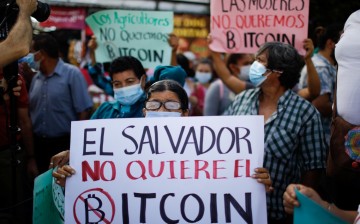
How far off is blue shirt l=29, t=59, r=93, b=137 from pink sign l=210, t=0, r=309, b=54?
5.44ft

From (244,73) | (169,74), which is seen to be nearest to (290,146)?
(169,74)

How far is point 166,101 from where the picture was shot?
3451mm

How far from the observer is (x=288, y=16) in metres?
5.20

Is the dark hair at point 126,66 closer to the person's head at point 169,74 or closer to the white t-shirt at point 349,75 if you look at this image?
the person's head at point 169,74

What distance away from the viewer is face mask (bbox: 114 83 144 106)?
427 centimetres

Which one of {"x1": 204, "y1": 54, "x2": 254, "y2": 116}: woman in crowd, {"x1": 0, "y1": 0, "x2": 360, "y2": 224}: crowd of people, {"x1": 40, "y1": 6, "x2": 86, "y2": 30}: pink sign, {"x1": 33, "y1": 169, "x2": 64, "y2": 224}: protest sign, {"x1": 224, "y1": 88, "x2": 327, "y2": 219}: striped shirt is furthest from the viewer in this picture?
{"x1": 40, "y1": 6, "x2": 86, "y2": 30}: pink sign

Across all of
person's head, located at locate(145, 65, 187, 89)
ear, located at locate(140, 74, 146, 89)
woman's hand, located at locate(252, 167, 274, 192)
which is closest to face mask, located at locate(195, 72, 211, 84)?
person's head, located at locate(145, 65, 187, 89)

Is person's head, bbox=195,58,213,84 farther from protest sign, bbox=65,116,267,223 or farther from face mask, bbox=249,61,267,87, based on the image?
protest sign, bbox=65,116,267,223

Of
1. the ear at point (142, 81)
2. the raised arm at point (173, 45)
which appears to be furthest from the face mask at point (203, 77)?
the ear at point (142, 81)

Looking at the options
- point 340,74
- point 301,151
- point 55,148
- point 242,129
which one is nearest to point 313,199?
point 242,129

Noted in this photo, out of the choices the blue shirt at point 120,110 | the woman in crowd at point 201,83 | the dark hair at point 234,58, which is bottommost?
the woman in crowd at point 201,83

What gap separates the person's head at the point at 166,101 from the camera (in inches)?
135

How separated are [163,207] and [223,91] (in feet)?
13.4

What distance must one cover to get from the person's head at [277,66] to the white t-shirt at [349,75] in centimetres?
102
